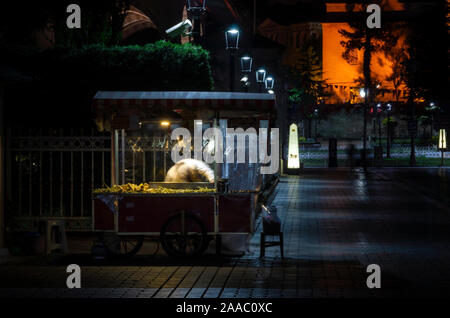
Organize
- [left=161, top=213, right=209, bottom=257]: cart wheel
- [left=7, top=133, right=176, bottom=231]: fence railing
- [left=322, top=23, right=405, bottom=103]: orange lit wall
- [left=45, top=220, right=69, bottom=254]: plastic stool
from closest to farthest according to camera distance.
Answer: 1. [left=161, top=213, right=209, bottom=257]: cart wheel
2. [left=45, top=220, right=69, bottom=254]: plastic stool
3. [left=7, top=133, right=176, bottom=231]: fence railing
4. [left=322, top=23, right=405, bottom=103]: orange lit wall

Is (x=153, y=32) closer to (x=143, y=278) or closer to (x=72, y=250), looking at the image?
(x=72, y=250)

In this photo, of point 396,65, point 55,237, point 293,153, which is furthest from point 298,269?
point 396,65

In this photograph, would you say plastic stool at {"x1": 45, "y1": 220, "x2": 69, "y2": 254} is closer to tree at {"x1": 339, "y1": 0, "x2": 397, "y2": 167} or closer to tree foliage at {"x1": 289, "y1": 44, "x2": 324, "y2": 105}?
tree foliage at {"x1": 289, "y1": 44, "x2": 324, "y2": 105}

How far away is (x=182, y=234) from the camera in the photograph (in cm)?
1274

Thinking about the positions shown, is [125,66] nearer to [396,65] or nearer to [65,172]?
[65,172]

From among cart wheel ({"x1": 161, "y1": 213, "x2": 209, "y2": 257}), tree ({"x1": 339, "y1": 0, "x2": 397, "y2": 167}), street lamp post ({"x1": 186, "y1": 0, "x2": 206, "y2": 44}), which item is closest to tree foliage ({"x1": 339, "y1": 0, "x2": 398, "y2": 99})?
tree ({"x1": 339, "y1": 0, "x2": 397, "y2": 167})

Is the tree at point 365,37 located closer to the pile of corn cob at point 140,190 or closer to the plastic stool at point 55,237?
the pile of corn cob at point 140,190

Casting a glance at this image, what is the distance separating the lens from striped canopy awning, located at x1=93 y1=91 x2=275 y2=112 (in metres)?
12.9

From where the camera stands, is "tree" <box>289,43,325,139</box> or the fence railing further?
"tree" <box>289,43,325,139</box>

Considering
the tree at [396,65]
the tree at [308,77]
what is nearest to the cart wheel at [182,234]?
the tree at [308,77]

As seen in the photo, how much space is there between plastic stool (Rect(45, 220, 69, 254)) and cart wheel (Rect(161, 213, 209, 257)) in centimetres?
195

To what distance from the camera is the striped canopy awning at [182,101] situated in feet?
42.3

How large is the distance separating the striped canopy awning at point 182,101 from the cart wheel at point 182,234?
6.35 ft

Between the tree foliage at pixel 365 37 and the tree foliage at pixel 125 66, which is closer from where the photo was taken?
the tree foliage at pixel 125 66
